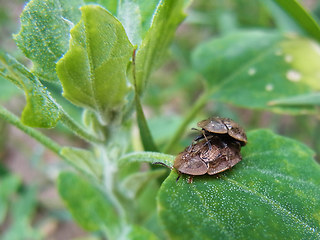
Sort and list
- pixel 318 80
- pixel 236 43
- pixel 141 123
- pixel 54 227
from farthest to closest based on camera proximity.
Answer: pixel 54 227
pixel 236 43
pixel 318 80
pixel 141 123

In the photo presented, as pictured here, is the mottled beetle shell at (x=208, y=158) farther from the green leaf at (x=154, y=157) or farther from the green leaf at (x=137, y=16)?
the green leaf at (x=137, y=16)

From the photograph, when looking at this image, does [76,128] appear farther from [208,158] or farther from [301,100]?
[301,100]

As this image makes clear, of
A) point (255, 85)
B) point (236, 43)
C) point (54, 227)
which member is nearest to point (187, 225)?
point (255, 85)

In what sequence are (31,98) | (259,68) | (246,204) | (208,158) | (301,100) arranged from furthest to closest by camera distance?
1. (259,68)
2. (301,100)
3. (208,158)
4. (246,204)
5. (31,98)

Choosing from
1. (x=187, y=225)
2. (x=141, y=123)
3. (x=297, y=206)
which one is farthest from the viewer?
(x=141, y=123)

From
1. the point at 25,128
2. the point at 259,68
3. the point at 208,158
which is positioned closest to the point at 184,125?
the point at 259,68

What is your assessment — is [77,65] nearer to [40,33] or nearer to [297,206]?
[40,33]
